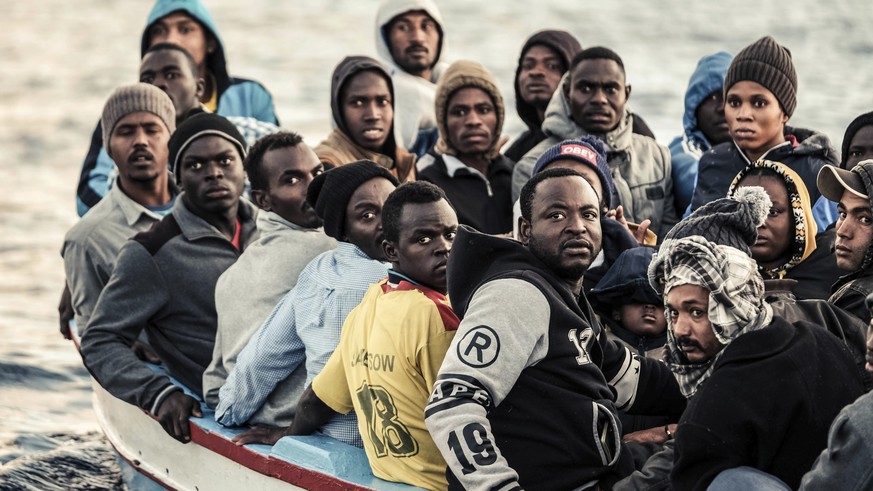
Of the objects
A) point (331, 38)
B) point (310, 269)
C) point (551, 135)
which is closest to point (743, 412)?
point (310, 269)

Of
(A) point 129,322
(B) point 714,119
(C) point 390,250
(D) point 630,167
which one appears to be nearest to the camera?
(C) point 390,250

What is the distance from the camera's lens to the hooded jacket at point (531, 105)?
693cm

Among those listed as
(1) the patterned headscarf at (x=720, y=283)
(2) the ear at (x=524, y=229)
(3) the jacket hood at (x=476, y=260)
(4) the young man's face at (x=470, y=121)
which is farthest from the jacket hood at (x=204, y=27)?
(1) the patterned headscarf at (x=720, y=283)

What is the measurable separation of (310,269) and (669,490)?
1692 millimetres

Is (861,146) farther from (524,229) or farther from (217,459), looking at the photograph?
(217,459)

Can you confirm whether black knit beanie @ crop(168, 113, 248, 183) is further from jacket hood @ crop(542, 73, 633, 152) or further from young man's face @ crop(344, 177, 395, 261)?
jacket hood @ crop(542, 73, 633, 152)

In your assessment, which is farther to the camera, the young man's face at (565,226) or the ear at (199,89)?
the ear at (199,89)

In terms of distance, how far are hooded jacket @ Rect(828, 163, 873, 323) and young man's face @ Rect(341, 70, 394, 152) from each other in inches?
109

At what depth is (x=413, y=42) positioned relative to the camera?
7.52 metres

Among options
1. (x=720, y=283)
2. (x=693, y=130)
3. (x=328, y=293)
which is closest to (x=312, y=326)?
(x=328, y=293)

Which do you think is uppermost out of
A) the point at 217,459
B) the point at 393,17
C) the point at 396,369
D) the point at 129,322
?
the point at 393,17

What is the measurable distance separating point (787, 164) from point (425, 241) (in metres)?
1.88

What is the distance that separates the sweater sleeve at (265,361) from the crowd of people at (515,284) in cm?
1

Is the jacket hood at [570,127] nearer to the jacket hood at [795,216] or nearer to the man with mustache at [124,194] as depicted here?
the jacket hood at [795,216]
